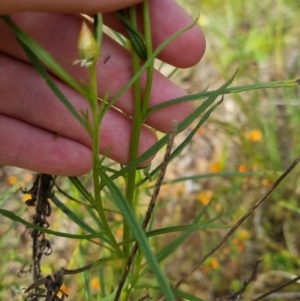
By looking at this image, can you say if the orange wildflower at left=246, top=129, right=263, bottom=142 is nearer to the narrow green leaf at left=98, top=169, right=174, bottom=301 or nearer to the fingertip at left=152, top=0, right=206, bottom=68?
the fingertip at left=152, top=0, right=206, bottom=68

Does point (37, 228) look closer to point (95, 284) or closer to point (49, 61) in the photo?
point (49, 61)

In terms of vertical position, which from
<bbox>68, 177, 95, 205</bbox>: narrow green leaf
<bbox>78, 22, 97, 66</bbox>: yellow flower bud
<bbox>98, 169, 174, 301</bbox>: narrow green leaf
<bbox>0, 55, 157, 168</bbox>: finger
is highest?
<bbox>0, 55, 157, 168</bbox>: finger

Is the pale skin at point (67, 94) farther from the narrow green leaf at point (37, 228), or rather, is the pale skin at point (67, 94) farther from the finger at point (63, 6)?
the narrow green leaf at point (37, 228)

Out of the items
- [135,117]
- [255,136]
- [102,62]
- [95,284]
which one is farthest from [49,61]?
[255,136]

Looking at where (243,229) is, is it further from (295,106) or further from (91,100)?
(91,100)

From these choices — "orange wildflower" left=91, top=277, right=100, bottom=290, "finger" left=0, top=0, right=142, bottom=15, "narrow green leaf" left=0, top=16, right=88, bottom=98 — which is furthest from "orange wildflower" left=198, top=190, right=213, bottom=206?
"narrow green leaf" left=0, top=16, right=88, bottom=98

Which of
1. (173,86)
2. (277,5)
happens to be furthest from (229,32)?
(173,86)
